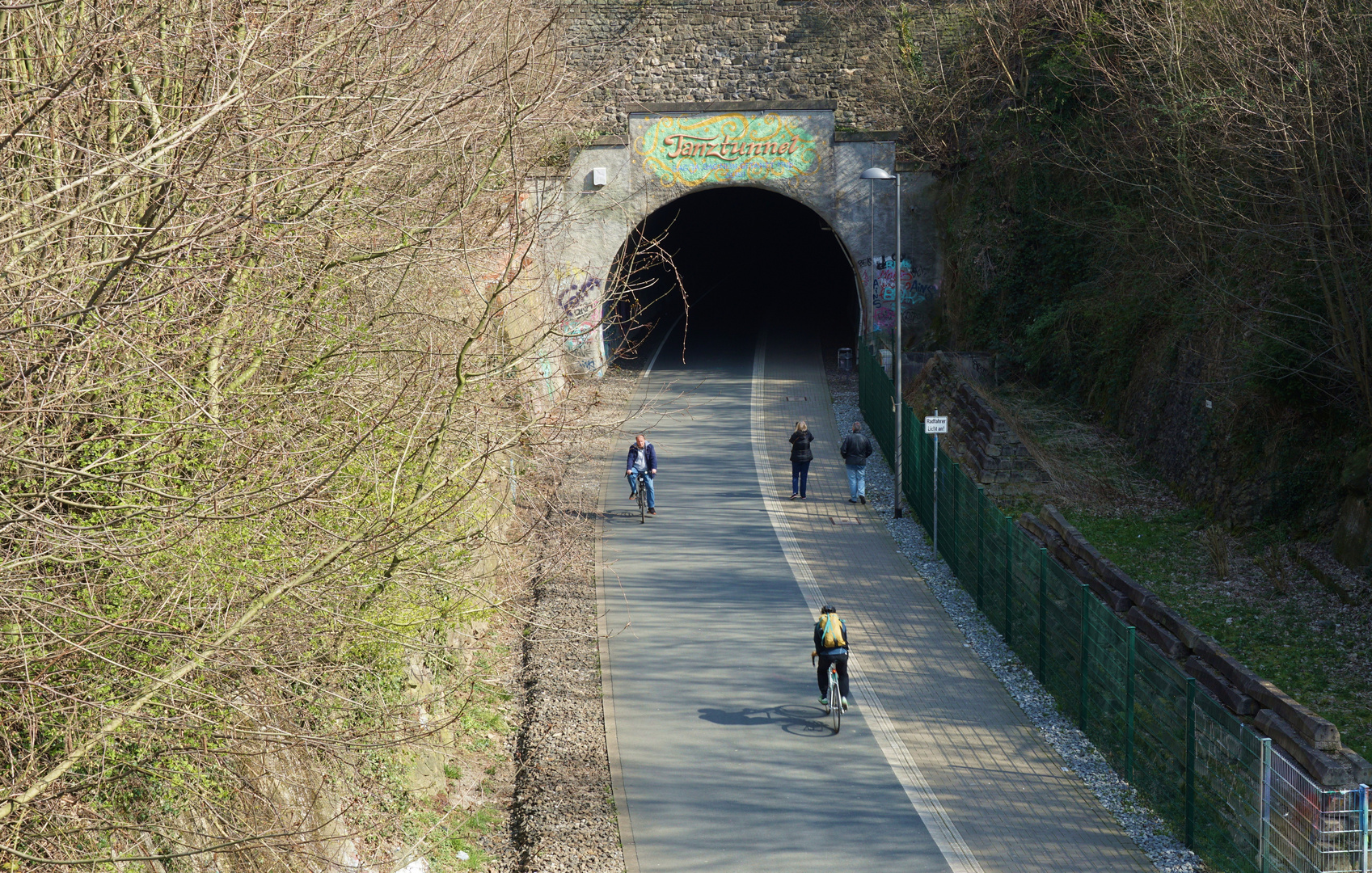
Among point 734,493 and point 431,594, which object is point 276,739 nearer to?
point 431,594

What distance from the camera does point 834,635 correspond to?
1216 cm

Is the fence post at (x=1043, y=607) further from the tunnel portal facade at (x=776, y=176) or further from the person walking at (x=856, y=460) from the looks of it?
the tunnel portal facade at (x=776, y=176)

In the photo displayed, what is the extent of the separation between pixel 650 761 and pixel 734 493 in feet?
31.6

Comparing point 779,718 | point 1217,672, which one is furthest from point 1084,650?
point 779,718

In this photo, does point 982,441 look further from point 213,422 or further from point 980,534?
point 213,422

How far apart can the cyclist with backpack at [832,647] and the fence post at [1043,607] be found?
2324 mm

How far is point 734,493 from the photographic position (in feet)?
68.4

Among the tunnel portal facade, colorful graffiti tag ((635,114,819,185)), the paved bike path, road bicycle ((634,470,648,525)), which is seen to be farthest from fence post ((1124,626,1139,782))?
colorful graffiti tag ((635,114,819,185))

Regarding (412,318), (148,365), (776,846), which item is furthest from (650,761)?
(148,365)

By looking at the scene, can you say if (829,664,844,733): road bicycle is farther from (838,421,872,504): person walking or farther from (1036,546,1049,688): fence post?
(838,421,872,504): person walking

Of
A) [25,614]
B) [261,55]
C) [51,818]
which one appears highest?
[261,55]

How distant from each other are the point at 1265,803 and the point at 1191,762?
1.13m

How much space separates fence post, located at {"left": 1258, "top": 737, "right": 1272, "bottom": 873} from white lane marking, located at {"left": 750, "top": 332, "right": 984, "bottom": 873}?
6.65ft

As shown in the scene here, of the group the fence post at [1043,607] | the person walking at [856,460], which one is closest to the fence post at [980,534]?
the fence post at [1043,607]
